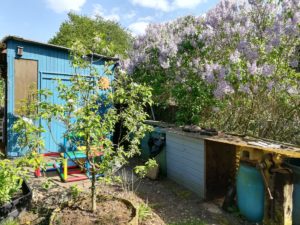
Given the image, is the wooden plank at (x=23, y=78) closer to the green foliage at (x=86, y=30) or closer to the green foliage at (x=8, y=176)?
the green foliage at (x=8, y=176)

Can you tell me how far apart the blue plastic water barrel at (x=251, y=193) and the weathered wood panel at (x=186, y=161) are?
0.85 metres

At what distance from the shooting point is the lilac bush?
195 inches

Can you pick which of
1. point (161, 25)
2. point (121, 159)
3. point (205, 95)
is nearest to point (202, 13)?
point (161, 25)

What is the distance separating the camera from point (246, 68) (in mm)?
4914

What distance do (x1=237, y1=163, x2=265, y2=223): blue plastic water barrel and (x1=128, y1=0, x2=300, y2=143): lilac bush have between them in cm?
173

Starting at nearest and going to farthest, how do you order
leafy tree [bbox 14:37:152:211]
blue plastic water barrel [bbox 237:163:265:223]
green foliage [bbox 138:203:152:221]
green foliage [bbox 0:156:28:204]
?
leafy tree [bbox 14:37:152:211] → green foliage [bbox 0:156:28:204] → green foliage [bbox 138:203:152:221] → blue plastic water barrel [bbox 237:163:265:223]

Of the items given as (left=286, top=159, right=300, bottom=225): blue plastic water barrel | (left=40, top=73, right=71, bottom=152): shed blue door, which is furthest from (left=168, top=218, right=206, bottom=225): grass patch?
(left=40, top=73, right=71, bottom=152): shed blue door

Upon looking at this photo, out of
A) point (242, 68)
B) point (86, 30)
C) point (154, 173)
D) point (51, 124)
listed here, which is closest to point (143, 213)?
point (154, 173)

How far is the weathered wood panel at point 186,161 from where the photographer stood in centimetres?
475

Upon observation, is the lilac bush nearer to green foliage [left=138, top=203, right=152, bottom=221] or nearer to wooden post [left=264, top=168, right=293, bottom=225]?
wooden post [left=264, top=168, right=293, bottom=225]

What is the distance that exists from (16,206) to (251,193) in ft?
10.5

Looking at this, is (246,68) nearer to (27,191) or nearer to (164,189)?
(164,189)

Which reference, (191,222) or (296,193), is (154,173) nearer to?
(191,222)

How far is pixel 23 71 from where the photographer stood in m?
5.96
